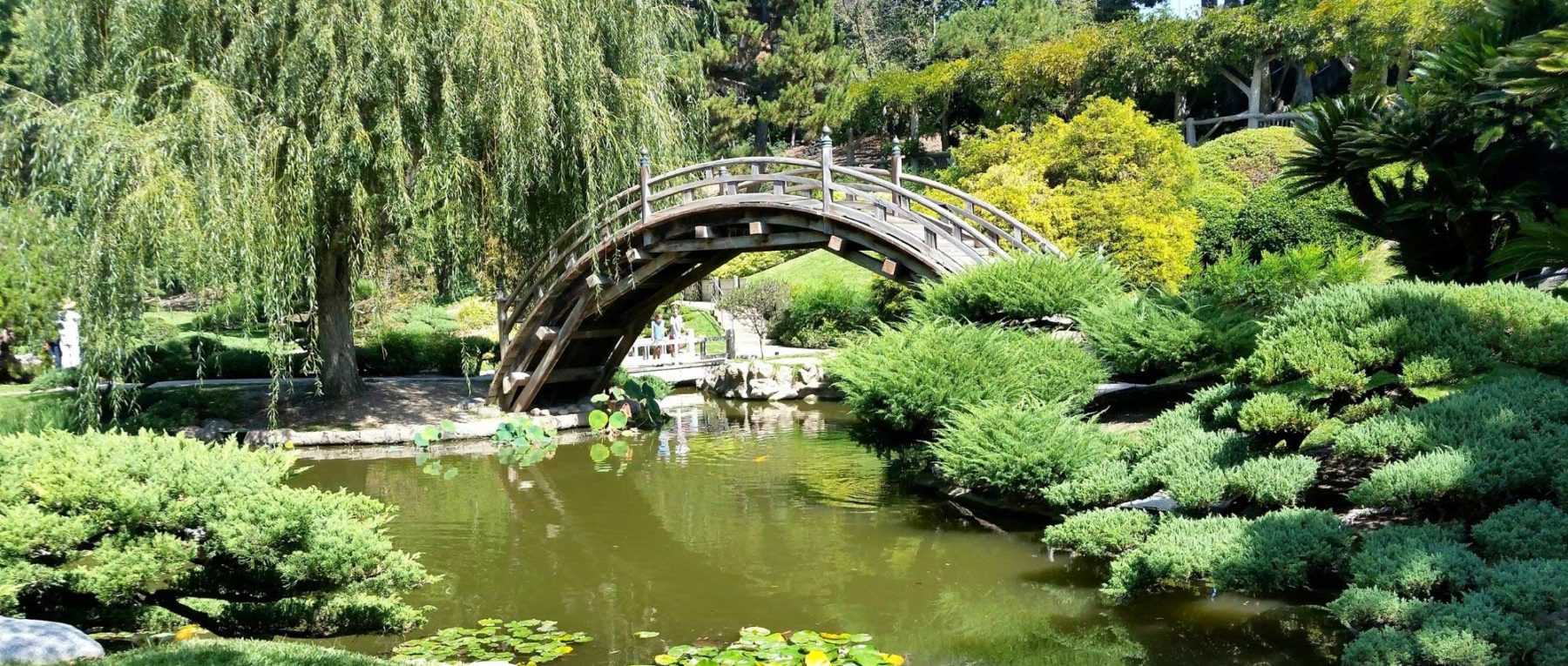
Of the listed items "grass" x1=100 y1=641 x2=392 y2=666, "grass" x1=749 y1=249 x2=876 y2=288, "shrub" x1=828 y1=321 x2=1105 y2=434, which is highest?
"grass" x1=749 y1=249 x2=876 y2=288

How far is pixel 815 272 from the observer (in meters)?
31.3

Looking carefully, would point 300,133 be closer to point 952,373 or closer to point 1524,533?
point 952,373

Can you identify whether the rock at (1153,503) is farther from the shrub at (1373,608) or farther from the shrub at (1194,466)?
the shrub at (1373,608)

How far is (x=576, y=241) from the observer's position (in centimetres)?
1507

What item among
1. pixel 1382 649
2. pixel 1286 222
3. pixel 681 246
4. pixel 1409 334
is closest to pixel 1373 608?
pixel 1382 649

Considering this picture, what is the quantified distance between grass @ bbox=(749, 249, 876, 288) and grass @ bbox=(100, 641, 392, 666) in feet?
74.9

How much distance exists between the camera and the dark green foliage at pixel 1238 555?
651cm

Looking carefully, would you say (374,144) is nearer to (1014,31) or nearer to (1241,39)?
(1241,39)

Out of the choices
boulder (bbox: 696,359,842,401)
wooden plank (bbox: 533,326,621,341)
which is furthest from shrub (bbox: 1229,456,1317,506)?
boulder (bbox: 696,359,842,401)

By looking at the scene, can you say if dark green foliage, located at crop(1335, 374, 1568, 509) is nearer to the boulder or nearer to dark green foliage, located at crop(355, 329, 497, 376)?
the boulder

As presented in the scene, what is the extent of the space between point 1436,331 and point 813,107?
96.5 ft

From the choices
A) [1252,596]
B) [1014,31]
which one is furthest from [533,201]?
[1014,31]

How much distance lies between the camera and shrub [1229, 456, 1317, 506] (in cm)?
725

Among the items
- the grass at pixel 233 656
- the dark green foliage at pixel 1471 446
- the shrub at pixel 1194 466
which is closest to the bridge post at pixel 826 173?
the shrub at pixel 1194 466
